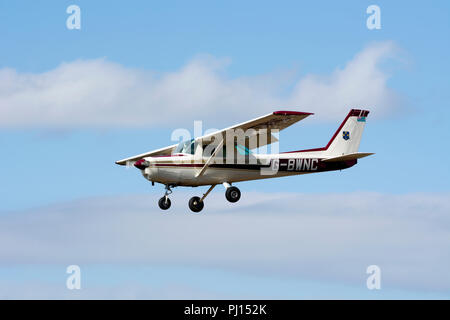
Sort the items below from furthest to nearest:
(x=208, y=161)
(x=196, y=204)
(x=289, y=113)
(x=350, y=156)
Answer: (x=350, y=156) < (x=196, y=204) < (x=208, y=161) < (x=289, y=113)

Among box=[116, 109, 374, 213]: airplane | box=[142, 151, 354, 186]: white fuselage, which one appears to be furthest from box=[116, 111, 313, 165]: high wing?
box=[142, 151, 354, 186]: white fuselage

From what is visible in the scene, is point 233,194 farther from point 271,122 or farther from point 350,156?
point 350,156

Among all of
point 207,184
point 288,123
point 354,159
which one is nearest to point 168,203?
point 207,184

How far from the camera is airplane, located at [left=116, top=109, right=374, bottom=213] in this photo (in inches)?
1041

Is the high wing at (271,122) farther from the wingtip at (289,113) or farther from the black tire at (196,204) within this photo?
the black tire at (196,204)

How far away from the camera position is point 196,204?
27844 mm

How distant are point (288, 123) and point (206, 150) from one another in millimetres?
3071

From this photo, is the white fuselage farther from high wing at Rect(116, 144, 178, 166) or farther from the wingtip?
the wingtip

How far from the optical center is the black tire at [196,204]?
2780 centimetres

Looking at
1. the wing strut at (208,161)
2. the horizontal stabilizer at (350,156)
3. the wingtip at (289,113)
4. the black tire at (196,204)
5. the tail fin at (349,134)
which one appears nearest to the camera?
the wingtip at (289,113)

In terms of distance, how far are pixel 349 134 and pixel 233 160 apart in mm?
5373

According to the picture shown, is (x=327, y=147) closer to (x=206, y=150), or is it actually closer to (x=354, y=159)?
(x=354, y=159)

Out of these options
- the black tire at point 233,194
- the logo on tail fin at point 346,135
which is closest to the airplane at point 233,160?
the black tire at point 233,194

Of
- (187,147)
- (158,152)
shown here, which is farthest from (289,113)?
(158,152)
